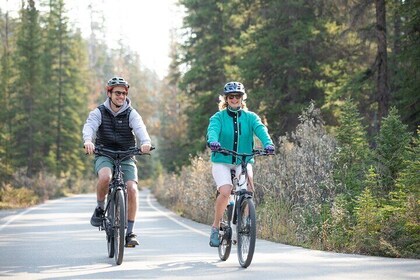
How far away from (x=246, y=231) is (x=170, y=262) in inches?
55.8

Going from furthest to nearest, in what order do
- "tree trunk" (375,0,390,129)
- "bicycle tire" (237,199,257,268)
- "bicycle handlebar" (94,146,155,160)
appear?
"tree trunk" (375,0,390,129), "bicycle handlebar" (94,146,155,160), "bicycle tire" (237,199,257,268)

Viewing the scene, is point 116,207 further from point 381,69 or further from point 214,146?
point 381,69

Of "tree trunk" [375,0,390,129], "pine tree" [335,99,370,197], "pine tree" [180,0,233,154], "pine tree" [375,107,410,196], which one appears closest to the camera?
"pine tree" [375,107,410,196]

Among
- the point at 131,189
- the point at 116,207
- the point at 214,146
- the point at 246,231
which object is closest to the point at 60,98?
the point at 131,189

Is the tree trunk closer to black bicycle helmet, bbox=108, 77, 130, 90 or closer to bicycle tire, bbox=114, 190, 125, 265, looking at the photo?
black bicycle helmet, bbox=108, 77, 130, 90

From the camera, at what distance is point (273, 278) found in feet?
28.8

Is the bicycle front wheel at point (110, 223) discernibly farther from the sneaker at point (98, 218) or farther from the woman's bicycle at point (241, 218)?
the woman's bicycle at point (241, 218)

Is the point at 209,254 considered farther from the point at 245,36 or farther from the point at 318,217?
the point at 245,36

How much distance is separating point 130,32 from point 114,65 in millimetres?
7710

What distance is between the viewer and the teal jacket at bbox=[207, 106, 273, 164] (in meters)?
10.3

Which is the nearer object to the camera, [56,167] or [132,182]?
[132,182]

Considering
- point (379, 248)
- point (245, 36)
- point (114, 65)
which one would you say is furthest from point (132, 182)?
point (114, 65)

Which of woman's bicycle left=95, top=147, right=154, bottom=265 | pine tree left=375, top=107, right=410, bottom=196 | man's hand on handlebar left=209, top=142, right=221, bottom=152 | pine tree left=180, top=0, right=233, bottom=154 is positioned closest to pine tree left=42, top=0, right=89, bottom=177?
pine tree left=180, top=0, right=233, bottom=154

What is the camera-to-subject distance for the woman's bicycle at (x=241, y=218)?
9570 mm
